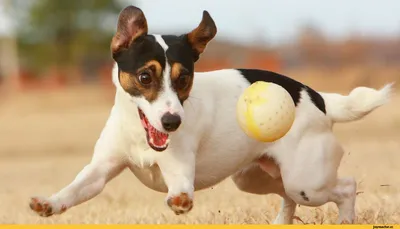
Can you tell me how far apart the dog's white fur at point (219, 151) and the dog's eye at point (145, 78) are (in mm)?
100

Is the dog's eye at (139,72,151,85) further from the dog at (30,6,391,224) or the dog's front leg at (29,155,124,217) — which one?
the dog's front leg at (29,155,124,217)

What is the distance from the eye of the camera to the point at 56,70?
50188mm

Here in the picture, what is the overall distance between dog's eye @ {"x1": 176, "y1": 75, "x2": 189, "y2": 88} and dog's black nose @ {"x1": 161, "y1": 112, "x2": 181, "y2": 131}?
262 millimetres

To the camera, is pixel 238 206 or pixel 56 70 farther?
pixel 56 70

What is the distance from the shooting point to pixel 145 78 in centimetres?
506

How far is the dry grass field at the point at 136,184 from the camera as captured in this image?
650cm

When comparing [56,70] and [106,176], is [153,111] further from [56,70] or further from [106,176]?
[56,70]

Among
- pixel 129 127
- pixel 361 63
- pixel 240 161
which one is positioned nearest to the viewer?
pixel 129 127

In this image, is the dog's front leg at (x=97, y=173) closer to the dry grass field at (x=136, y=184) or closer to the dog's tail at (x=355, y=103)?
the dry grass field at (x=136, y=184)

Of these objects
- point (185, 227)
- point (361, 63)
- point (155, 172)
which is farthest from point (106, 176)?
point (361, 63)

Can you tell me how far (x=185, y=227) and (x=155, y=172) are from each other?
1.53ft

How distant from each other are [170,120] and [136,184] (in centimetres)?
557

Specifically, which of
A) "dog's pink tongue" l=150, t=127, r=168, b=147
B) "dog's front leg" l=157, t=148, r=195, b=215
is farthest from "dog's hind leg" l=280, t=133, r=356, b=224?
"dog's pink tongue" l=150, t=127, r=168, b=147

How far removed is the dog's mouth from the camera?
5145mm
